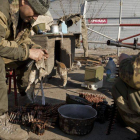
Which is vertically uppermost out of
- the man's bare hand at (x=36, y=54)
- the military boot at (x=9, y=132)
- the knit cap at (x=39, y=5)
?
the knit cap at (x=39, y=5)

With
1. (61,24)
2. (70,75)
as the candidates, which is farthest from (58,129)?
(61,24)

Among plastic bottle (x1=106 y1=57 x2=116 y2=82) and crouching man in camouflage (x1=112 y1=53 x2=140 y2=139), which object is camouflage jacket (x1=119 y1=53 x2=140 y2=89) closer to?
crouching man in camouflage (x1=112 y1=53 x2=140 y2=139)

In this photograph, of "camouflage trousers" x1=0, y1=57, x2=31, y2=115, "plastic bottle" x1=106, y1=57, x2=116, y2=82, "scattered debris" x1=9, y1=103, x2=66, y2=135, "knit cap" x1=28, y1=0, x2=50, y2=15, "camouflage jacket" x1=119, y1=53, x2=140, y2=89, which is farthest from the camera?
"plastic bottle" x1=106, y1=57, x2=116, y2=82

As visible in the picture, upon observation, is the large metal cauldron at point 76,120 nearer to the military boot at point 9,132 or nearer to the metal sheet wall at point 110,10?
the military boot at point 9,132

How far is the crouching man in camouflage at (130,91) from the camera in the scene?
1.89m

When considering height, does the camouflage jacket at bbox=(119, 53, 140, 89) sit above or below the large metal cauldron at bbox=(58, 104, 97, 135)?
above

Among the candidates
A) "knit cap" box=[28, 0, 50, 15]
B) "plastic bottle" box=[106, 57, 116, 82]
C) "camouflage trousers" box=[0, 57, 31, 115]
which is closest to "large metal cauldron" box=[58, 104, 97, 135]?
"camouflage trousers" box=[0, 57, 31, 115]

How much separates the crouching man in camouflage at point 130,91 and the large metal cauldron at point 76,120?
19.3 inches

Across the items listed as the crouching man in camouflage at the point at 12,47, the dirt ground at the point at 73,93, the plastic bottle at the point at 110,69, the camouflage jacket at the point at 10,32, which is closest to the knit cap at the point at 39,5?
the crouching man in camouflage at the point at 12,47

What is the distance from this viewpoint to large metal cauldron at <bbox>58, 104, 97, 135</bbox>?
2371mm

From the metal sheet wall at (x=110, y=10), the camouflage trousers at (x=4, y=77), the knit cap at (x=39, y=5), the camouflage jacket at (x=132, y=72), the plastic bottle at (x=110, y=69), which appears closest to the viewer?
the camouflage jacket at (x=132, y=72)

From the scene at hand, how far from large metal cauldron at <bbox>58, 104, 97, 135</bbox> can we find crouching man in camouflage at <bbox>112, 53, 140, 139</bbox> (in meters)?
0.49

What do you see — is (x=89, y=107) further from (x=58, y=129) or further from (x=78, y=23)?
(x=78, y=23)

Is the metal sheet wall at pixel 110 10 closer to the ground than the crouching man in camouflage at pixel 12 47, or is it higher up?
higher up
